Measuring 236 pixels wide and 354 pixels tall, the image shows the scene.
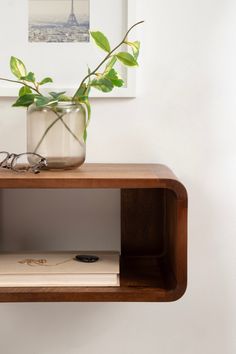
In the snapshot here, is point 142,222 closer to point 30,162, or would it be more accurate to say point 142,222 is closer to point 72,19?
point 30,162

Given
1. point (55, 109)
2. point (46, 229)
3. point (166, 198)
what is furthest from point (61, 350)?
point (55, 109)

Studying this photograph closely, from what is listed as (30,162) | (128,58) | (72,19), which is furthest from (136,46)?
(30,162)

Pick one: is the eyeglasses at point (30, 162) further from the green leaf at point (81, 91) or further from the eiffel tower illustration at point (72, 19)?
the eiffel tower illustration at point (72, 19)

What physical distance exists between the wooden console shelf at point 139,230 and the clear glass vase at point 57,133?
3cm

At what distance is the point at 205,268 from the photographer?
118 cm

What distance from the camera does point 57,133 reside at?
3.25ft

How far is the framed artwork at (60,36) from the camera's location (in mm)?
1127

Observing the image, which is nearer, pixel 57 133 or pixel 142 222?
pixel 57 133

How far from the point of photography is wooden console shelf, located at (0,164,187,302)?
917 mm

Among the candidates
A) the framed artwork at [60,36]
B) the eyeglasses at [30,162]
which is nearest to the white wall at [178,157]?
the framed artwork at [60,36]

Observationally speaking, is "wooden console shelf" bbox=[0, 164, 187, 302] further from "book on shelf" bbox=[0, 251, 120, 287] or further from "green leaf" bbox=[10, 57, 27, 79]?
"green leaf" bbox=[10, 57, 27, 79]

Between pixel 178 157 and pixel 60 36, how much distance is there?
33 centimetres

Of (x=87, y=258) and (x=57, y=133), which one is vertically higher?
(x=57, y=133)

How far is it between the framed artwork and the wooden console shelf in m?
0.18
